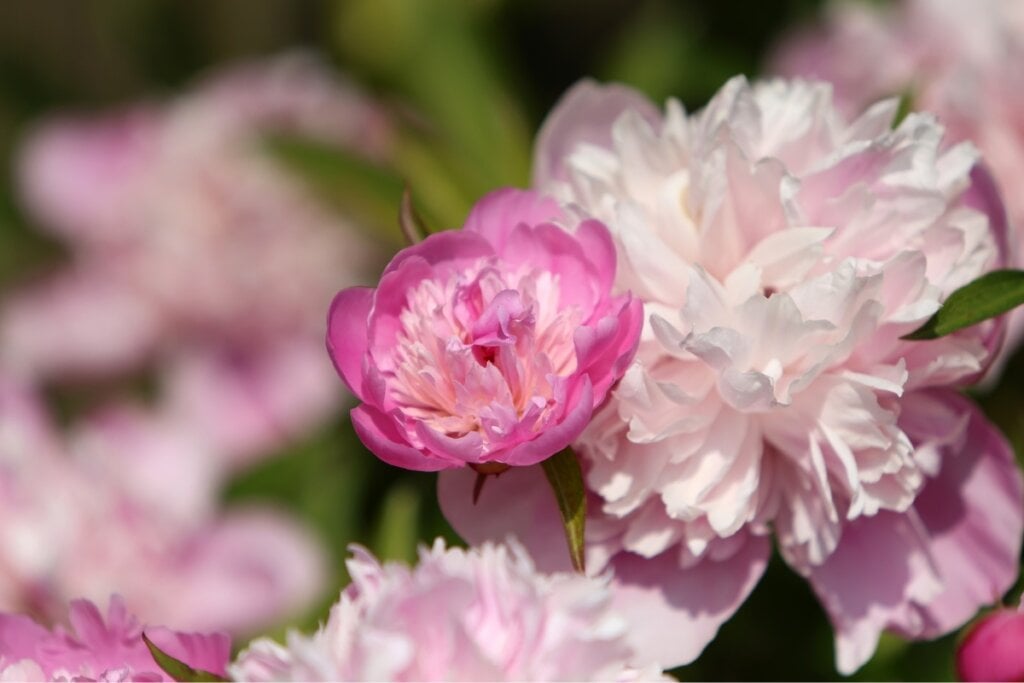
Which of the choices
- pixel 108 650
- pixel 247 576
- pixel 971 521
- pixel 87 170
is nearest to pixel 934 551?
pixel 971 521

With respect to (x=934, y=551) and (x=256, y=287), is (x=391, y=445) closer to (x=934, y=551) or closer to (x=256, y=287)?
(x=934, y=551)

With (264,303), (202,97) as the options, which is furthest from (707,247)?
(202,97)

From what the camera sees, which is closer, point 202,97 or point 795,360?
point 795,360

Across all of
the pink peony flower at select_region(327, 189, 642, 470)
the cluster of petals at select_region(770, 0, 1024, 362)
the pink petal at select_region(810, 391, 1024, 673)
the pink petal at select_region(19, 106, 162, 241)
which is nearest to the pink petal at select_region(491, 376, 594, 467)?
the pink peony flower at select_region(327, 189, 642, 470)

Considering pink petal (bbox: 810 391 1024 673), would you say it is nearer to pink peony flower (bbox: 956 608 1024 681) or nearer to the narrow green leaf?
pink peony flower (bbox: 956 608 1024 681)

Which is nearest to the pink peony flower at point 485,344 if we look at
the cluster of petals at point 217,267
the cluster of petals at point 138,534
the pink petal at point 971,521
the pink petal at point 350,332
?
the pink petal at point 350,332

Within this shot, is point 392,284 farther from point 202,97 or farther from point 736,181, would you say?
point 202,97

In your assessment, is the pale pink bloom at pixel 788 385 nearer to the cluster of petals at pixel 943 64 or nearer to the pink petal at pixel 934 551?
the pink petal at pixel 934 551
